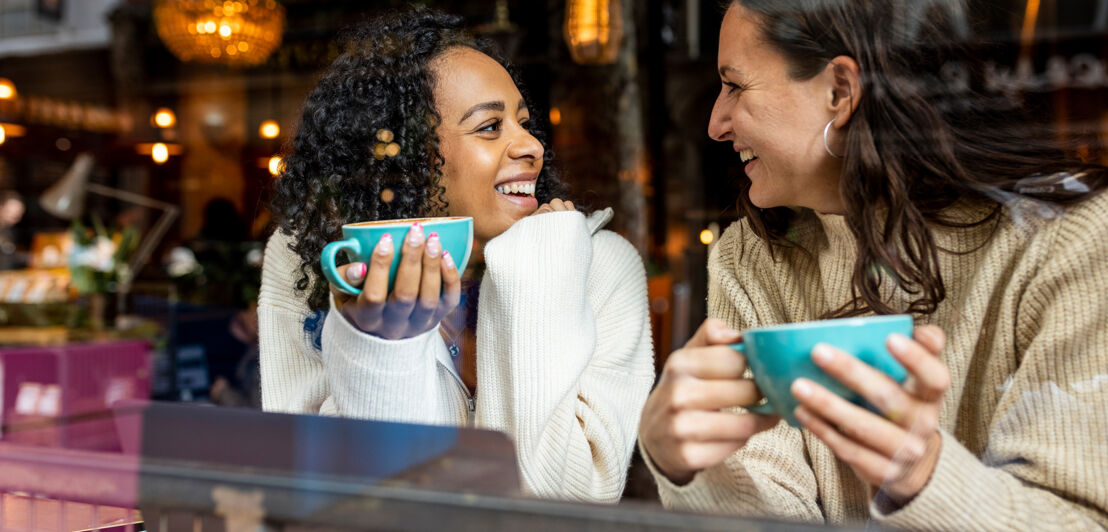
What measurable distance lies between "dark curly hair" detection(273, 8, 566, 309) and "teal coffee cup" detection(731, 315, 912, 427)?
674 millimetres

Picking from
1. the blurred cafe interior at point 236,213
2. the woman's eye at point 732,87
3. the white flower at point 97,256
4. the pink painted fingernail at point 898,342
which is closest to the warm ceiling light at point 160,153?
the blurred cafe interior at point 236,213

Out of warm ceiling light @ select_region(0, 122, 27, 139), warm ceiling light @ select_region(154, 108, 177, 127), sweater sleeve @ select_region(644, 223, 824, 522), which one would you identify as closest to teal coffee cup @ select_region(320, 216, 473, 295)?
sweater sleeve @ select_region(644, 223, 824, 522)

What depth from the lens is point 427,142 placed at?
3.78 ft

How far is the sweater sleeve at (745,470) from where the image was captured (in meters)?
A: 0.73

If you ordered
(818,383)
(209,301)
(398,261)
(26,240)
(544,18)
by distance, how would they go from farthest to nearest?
1. (26,240)
2. (209,301)
3. (544,18)
4. (398,261)
5. (818,383)

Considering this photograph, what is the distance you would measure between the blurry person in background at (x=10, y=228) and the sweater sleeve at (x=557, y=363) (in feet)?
13.4

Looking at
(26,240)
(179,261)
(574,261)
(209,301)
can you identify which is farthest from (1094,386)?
(26,240)

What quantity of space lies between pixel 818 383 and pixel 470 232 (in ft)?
1.58

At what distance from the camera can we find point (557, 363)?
1.05 metres

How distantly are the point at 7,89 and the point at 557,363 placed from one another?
4.43 m

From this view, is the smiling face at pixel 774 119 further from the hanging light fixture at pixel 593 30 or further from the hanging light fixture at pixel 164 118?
the hanging light fixture at pixel 164 118

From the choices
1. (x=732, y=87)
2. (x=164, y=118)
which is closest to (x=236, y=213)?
(x=732, y=87)

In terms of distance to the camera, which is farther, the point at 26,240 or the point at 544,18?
the point at 26,240

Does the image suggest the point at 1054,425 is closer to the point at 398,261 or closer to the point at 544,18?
the point at 398,261
